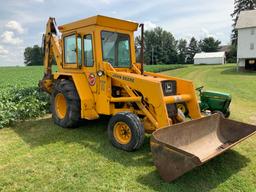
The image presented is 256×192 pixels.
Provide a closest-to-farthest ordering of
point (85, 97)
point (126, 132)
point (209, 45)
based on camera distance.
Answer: point (126, 132) < point (85, 97) < point (209, 45)

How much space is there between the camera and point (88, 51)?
20.3ft

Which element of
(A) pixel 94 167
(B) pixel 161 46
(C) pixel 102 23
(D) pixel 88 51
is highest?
(B) pixel 161 46

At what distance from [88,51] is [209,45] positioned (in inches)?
3543

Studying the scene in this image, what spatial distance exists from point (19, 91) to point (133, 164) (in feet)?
20.8

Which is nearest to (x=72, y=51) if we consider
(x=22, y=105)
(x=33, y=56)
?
(x=22, y=105)

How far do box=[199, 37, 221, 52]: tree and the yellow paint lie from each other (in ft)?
291

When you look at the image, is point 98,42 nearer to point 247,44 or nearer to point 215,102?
point 215,102

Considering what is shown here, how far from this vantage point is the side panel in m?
6.08

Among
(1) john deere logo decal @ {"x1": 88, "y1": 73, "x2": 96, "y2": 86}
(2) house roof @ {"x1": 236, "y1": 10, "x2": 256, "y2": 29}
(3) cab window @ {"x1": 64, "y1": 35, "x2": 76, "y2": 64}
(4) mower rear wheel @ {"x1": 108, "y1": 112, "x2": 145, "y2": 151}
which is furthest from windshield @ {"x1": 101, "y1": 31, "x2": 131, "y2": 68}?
(2) house roof @ {"x1": 236, "y1": 10, "x2": 256, "y2": 29}

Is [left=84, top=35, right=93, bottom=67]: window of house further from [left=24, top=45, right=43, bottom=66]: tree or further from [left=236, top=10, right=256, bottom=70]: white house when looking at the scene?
[left=24, top=45, right=43, bottom=66]: tree

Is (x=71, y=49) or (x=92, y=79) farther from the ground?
(x=71, y=49)

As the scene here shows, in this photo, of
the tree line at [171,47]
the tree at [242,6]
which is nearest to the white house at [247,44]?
the tree at [242,6]

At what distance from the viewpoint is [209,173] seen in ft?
14.1

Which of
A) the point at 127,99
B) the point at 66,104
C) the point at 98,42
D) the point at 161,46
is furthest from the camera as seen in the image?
the point at 161,46
